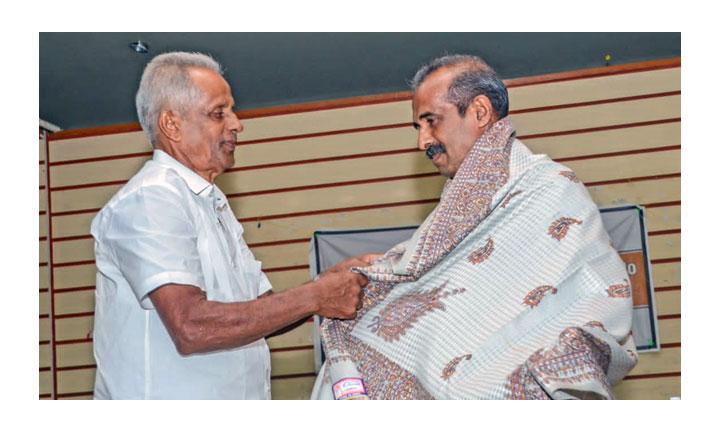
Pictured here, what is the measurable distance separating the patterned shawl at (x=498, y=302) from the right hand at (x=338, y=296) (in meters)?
0.05

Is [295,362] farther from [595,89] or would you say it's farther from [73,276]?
[595,89]

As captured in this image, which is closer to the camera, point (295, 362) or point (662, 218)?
point (662, 218)

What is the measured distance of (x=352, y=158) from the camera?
5.65m

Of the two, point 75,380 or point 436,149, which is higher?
point 436,149

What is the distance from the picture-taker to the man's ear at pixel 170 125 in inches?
102

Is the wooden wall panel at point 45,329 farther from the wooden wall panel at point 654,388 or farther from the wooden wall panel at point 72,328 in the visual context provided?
the wooden wall panel at point 654,388

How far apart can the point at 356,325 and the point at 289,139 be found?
142 inches

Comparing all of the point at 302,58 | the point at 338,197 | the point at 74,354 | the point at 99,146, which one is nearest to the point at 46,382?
the point at 74,354

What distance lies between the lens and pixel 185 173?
2.47 m

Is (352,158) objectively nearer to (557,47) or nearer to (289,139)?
(289,139)

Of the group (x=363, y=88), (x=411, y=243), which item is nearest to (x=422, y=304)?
(x=411, y=243)

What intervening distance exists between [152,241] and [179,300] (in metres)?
0.19

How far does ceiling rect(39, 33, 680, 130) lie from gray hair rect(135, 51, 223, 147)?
236 centimetres

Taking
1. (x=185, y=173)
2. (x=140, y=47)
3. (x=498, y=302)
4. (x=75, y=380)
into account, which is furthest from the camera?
(x=75, y=380)
